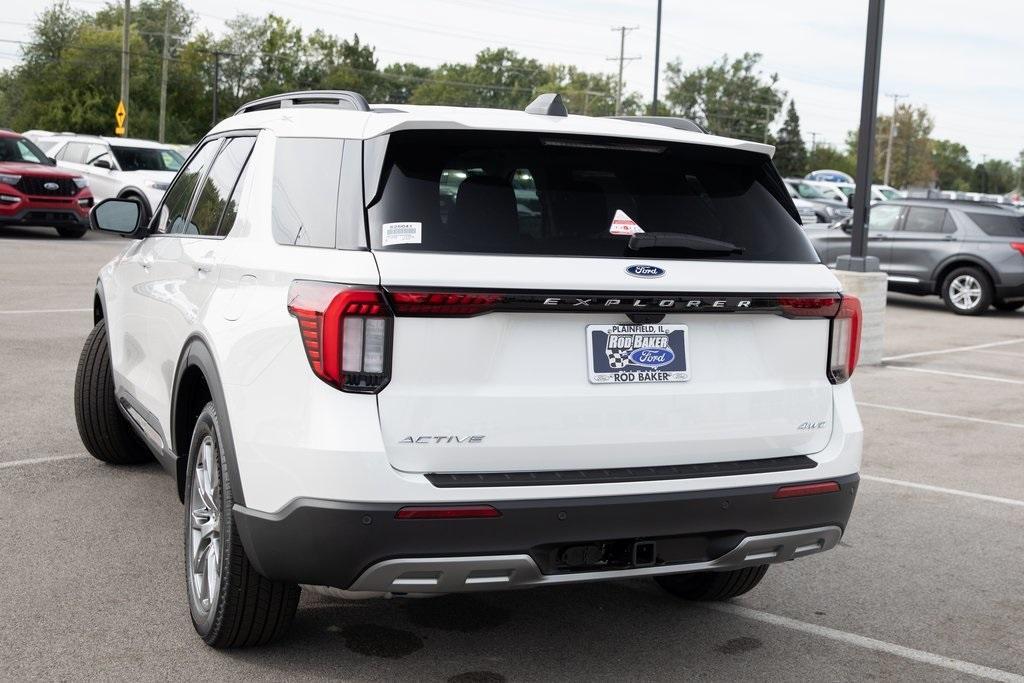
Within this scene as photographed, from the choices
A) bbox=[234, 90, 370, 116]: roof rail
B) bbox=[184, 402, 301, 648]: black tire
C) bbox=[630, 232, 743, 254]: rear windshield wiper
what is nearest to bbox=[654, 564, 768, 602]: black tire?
bbox=[630, 232, 743, 254]: rear windshield wiper

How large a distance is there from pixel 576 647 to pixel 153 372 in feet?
6.81

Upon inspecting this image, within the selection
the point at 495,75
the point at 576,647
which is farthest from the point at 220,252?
the point at 495,75

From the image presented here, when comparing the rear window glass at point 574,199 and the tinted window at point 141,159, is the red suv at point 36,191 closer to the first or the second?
the tinted window at point 141,159

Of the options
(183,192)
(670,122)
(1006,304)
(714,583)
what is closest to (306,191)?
(670,122)

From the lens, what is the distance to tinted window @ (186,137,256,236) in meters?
4.49

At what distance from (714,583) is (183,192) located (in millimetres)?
2790

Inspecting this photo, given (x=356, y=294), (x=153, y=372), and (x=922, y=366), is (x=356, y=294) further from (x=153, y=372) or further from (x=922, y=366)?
(x=922, y=366)

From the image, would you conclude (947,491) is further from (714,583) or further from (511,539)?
(511,539)

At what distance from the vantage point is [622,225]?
3676 mm

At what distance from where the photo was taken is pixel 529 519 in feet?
11.1

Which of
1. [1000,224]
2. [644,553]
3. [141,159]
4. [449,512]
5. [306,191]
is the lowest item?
[644,553]

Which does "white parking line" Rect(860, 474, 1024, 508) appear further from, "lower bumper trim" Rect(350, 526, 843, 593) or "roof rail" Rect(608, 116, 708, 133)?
"lower bumper trim" Rect(350, 526, 843, 593)

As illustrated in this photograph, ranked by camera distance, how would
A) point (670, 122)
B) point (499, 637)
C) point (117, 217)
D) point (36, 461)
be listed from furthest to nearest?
point (36, 461)
point (117, 217)
point (670, 122)
point (499, 637)

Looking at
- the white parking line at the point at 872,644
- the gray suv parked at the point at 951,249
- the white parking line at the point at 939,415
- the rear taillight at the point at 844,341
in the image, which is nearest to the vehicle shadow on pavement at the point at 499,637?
the white parking line at the point at 872,644
